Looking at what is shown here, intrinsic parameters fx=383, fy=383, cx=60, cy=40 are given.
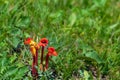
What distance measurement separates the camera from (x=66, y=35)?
343 centimetres

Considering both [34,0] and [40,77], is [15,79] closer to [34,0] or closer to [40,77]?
[40,77]

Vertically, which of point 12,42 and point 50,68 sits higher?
point 12,42

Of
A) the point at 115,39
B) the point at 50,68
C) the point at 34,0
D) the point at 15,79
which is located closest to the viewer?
the point at 15,79

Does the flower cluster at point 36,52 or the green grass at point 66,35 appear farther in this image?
the green grass at point 66,35

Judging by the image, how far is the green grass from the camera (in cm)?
302

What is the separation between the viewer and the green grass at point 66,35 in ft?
9.91

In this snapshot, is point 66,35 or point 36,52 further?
point 66,35

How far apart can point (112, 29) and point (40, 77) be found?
3.77 ft

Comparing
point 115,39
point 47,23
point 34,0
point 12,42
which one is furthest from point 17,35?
point 115,39

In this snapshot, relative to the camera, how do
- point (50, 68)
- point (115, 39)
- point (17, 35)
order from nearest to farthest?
point (50, 68) → point (17, 35) → point (115, 39)

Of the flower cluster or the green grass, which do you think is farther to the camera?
the green grass

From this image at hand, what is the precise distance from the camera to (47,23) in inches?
141

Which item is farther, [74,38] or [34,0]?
[34,0]

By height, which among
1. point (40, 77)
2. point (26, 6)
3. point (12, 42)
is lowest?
point (40, 77)
